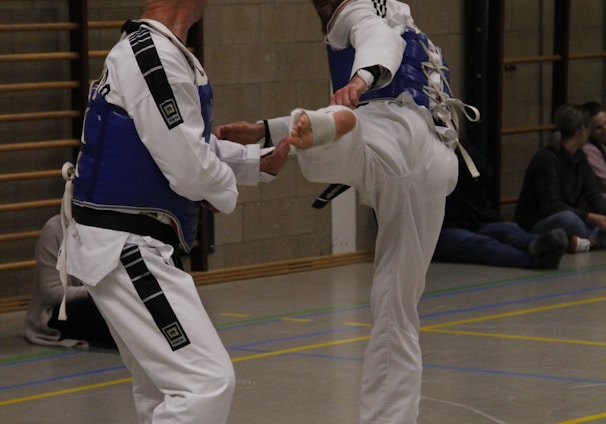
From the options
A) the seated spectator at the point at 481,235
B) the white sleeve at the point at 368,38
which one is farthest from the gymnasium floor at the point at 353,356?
the white sleeve at the point at 368,38

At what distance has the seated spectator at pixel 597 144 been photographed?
1180cm

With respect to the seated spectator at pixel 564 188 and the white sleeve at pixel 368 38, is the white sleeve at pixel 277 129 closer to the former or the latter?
the white sleeve at pixel 368 38

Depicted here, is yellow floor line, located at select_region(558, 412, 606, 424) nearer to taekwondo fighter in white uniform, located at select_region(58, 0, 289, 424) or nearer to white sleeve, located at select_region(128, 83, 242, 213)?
taekwondo fighter in white uniform, located at select_region(58, 0, 289, 424)

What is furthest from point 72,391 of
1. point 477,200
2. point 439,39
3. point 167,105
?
point 439,39

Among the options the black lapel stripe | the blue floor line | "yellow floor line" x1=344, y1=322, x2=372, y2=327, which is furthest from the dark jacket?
the black lapel stripe

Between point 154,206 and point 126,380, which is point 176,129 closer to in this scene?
point 154,206

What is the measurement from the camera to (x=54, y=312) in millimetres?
7637

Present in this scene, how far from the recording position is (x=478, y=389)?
6.21 meters

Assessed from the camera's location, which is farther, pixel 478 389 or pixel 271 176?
pixel 478 389

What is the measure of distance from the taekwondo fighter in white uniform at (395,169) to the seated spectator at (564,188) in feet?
20.0

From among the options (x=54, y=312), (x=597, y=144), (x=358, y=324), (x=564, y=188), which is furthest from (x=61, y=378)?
(x=597, y=144)

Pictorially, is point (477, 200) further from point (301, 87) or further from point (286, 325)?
point (286, 325)

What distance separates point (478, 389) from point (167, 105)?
9.87 feet

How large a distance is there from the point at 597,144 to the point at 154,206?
8.65m
